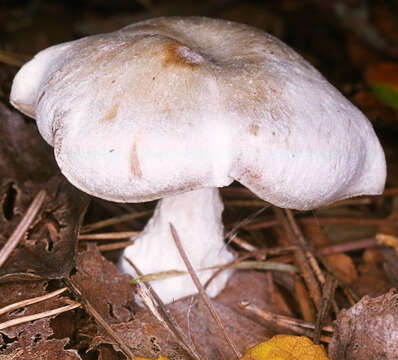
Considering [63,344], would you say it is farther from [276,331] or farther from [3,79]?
[3,79]

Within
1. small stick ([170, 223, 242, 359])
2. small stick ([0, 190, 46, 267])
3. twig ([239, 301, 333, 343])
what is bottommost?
twig ([239, 301, 333, 343])

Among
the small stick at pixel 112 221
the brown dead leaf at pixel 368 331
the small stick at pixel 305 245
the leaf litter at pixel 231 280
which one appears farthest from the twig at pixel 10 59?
the brown dead leaf at pixel 368 331

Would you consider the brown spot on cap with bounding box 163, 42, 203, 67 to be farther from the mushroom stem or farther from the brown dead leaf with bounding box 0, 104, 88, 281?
the brown dead leaf with bounding box 0, 104, 88, 281

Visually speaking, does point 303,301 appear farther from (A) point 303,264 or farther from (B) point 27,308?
(B) point 27,308

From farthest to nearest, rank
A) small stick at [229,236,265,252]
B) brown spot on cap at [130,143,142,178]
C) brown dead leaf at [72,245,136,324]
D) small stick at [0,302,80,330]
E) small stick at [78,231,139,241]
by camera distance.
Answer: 1. small stick at [229,236,265,252]
2. small stick at [78,231,139,241]
3. brown dead leaf at [72,245,136,324]
4. small stick at [0,302,80,330]
5. brown spot on cap at [130,143,142,178]

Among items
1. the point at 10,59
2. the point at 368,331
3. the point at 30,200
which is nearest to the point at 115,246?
the point at 30,200

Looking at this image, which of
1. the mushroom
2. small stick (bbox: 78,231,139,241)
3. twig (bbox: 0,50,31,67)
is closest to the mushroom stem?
small stick (bbox: 78,231,139,241)
